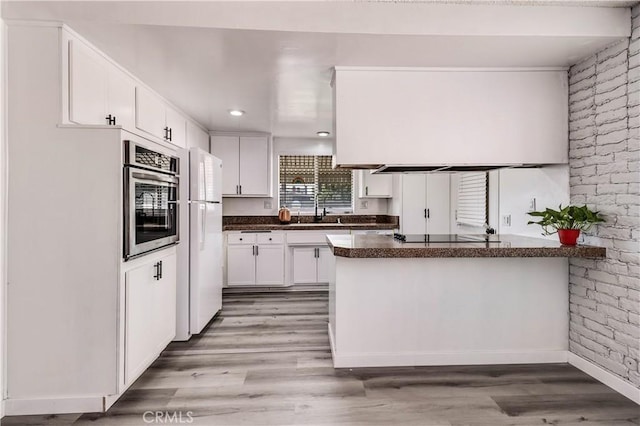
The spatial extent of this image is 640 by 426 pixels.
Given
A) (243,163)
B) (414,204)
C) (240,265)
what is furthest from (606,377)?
(243,163)

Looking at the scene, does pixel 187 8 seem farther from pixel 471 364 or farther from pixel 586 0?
pixel 471 364

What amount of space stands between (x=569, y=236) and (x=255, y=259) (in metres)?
3.35

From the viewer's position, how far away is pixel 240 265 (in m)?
4.41

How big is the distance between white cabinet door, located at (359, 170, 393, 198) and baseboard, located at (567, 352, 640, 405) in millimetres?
2826

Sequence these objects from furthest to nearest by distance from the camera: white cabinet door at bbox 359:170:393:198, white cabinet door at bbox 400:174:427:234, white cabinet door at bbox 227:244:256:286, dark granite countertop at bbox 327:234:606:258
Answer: white cabinet door at bbox 359:170:393:198, white cabinet door at bbox 227:244:256:286, white cabinet door at bbox 400:174:427:234, dark granite countertop at bbox 327:234:606:258

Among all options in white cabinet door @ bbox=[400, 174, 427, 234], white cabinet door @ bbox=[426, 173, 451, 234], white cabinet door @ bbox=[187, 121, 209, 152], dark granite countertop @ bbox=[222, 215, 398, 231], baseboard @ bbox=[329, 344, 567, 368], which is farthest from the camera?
dark granite countertop @ bbox=[222, 215, 398, 231]

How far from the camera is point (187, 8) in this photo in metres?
1.84

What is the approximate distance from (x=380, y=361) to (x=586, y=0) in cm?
253

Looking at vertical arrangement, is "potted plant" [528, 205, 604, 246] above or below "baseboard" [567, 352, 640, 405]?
above

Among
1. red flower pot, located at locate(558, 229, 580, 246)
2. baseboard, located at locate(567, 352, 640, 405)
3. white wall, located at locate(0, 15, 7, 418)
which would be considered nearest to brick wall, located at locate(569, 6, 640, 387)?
baseboard, located at locate(567, 352, 640, 405)

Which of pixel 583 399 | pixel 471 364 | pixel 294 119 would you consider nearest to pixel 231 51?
pixel 294 119

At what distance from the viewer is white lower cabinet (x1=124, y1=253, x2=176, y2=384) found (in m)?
1.96

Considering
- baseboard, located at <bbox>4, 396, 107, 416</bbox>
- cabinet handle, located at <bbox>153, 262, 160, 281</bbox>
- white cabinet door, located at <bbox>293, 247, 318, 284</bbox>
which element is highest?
cabinet handle, located at <bbox>153, 262, 160, 281</bbox>

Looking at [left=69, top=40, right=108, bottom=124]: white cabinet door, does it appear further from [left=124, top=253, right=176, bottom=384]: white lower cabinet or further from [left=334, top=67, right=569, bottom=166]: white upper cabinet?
[left=334, top=67, right=569, bottom=166]: white upper cabinet
